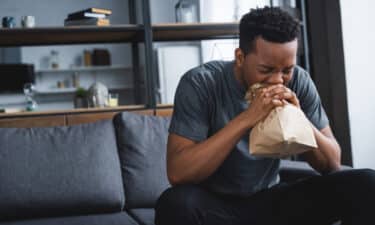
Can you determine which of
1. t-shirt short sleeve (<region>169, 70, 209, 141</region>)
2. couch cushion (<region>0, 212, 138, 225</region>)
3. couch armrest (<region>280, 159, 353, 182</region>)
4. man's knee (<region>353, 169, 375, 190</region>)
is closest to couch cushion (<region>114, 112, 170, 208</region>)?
couch cushion (<region>0, 212, 138, 225</region>)

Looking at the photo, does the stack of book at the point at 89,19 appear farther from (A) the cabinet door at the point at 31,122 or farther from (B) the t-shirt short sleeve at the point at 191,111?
(B) the t-shirt short sleeve at the point at 191,111

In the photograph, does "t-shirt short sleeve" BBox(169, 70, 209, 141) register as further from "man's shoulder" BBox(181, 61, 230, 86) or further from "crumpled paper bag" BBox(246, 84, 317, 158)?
"crumpled paper bag" BBox(246, 84, 317, 158)

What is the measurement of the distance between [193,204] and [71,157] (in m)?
0.82

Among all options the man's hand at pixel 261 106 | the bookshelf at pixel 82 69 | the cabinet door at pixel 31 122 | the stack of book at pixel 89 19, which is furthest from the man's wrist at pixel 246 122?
the bookshelf at pixel 82 69

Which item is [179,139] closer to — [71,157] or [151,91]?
[71,157]

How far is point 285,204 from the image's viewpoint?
1.35 m

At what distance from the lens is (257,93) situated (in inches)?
54.8

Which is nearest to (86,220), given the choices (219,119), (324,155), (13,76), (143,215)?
(143,215)

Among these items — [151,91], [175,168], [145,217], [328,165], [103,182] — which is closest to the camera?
[175,168]

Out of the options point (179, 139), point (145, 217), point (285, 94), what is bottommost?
point (145, 217)

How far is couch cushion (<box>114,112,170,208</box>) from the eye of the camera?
6.47ft

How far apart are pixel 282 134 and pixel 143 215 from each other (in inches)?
30.1

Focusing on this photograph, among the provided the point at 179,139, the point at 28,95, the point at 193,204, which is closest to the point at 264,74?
the point at 179,139

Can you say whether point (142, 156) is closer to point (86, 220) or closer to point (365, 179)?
point (86, 220)
